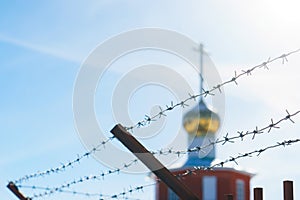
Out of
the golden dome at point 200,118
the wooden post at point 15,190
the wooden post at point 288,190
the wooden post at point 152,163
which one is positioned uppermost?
the golden dome at point 200,118

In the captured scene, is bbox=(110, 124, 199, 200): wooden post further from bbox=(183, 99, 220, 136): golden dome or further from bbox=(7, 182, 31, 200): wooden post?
bbox=(183, 99, 220, 136): golden dome

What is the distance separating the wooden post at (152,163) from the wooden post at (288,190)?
77cm

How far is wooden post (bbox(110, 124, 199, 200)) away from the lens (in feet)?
16.6

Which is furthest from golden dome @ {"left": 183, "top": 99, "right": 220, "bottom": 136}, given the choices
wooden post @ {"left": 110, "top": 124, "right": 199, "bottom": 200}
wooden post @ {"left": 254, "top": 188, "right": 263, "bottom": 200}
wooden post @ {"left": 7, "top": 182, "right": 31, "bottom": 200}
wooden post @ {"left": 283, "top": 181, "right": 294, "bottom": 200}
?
wooden post @ {"left": 283, "top": 181, "right": 294, "bottom": 200}

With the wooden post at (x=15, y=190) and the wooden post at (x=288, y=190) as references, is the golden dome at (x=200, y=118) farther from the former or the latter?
the wooden post at (x=288, y=190)

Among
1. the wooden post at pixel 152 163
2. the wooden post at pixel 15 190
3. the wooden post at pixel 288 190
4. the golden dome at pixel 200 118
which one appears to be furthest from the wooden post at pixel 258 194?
the golden dome at pixel 200 118

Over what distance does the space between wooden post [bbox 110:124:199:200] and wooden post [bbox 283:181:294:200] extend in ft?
2.52

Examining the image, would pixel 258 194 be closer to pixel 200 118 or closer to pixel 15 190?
pixel 15 190

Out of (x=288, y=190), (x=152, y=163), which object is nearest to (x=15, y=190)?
(x=152, y=163)

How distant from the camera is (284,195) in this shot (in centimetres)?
446

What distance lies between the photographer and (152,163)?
5.19m

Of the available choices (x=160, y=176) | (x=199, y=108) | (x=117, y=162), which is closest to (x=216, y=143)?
(x=160, y=176)

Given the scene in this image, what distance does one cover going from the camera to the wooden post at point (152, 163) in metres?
5.05

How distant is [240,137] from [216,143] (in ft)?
0.59
